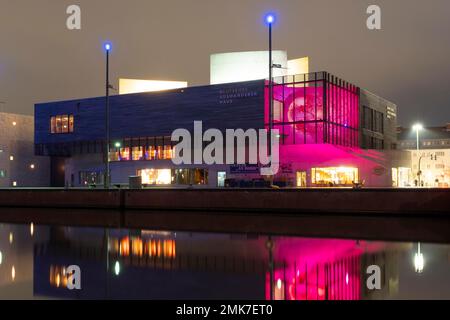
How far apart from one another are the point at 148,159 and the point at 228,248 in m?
48.0

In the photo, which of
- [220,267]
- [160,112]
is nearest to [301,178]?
[160,112]

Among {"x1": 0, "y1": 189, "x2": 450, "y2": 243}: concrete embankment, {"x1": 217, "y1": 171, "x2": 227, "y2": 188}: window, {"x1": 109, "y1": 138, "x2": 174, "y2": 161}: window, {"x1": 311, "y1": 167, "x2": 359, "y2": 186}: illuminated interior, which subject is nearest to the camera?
{"x1": 0, "y1": 189, "x2": 450, "y2": 243}: concrete embankment

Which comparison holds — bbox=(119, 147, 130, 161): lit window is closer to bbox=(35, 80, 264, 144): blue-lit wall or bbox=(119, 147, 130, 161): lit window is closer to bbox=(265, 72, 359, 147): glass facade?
bbox=(35, 80, 264, 144): blue-lit wall

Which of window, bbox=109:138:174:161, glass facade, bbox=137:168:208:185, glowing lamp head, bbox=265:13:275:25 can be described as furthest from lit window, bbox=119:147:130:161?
glowing lamp head, bbox=265:13:275:25

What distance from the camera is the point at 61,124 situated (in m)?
69.1

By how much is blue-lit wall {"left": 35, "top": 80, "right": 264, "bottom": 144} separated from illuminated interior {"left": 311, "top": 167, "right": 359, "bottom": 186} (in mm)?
7821

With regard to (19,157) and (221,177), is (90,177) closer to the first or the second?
(19,157)

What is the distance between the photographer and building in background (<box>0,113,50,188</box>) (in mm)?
75750

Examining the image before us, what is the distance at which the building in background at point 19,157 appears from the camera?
75.8m

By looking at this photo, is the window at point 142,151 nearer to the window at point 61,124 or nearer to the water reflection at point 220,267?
the window at point 61,124

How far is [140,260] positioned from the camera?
12.9m
